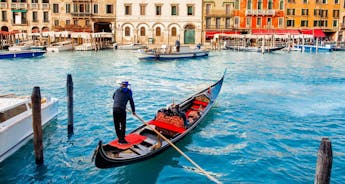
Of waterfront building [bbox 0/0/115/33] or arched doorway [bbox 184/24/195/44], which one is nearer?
waterfront building [bbox 0/0/115/33]

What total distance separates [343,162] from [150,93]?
Answer: 10.5 m

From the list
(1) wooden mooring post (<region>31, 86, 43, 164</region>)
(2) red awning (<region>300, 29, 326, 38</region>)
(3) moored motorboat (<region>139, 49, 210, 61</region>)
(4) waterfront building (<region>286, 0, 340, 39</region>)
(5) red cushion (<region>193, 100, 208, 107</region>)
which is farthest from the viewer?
(4) waterfront building (<region>286, 0, 340, 39</region>)

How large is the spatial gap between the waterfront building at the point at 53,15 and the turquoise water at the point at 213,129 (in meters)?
25.6

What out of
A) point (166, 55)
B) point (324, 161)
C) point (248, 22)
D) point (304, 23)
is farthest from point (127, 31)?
point (324, 161)

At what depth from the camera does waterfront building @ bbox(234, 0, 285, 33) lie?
168 feet

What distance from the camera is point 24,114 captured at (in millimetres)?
9875

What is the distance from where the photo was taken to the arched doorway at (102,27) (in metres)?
51.2

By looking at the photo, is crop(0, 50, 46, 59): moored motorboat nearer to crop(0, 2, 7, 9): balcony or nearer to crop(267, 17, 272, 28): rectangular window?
crop(0, 2, 7, 9): balcony

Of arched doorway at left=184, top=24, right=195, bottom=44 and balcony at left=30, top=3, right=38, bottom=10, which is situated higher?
balcony at left=30, top=3, right=38, bottom=10

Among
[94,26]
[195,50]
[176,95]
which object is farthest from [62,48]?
[176,95]

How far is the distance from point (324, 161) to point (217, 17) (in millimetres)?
47313

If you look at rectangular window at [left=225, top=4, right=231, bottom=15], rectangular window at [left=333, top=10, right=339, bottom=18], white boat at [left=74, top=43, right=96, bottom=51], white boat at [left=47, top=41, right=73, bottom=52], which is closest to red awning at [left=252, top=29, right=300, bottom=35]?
rectangular window at [left=225, top=4, right=231, bottom=15]

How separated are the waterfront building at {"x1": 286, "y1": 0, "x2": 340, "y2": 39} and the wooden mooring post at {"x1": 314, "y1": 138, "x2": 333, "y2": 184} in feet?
163

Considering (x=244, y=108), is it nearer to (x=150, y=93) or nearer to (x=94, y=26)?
(x=150, y=93)
